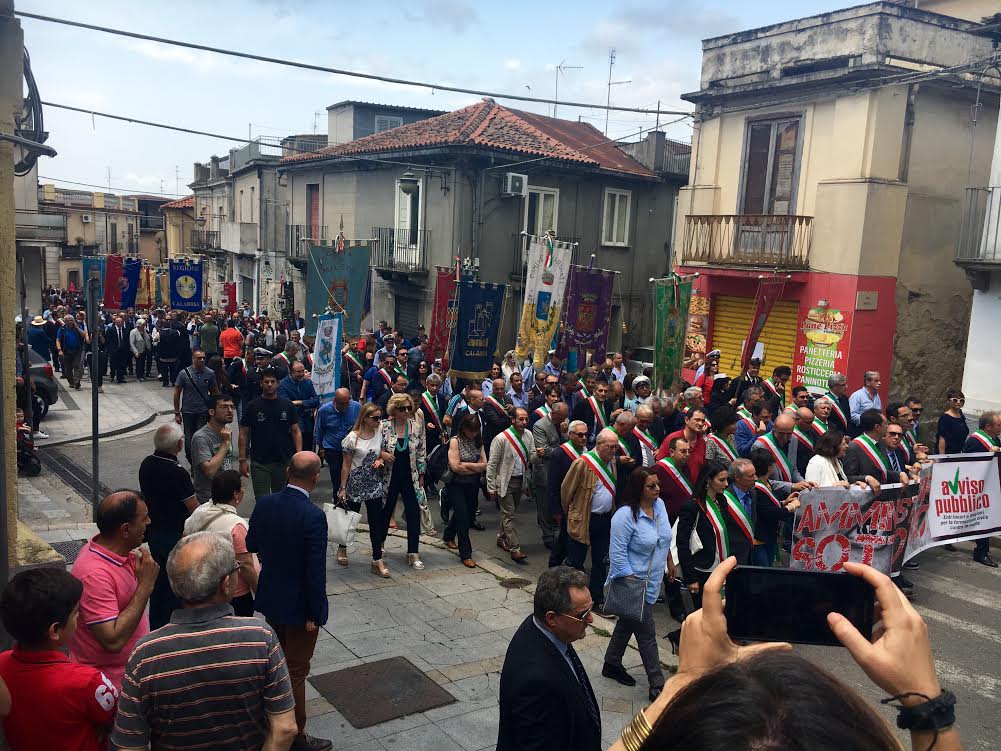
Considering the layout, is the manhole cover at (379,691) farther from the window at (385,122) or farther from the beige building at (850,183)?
the window at (385,122)

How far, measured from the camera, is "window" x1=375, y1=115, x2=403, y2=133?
33.5m

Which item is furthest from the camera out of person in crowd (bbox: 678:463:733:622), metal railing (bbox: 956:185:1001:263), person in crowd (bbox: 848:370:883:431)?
metal railing (bbox: 956:185:1001:263)

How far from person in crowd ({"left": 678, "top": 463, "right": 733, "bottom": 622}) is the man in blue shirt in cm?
455

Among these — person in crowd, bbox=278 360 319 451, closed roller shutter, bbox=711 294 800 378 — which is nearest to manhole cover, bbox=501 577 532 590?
person in crowd, bbox=278 360 319 451

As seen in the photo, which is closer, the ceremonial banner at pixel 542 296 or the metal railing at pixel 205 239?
the ceremonial banner at pixel 542 296

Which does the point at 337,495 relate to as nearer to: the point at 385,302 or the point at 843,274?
the point at 843,274

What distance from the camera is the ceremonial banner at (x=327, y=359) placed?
12.3m

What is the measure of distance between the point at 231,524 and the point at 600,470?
145 inches

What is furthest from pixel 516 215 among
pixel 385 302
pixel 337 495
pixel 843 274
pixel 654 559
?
pixel 654 559

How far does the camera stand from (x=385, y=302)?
88.2 feet

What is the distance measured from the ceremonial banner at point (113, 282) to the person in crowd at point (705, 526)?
18.6 meters

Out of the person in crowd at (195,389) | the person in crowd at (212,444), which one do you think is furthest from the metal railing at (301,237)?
the person in crowd at (212,444)

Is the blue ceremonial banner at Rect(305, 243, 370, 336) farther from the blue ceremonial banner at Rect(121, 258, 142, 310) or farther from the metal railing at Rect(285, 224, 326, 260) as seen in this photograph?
the metal railing at Rect(285, 224, 326, 260)

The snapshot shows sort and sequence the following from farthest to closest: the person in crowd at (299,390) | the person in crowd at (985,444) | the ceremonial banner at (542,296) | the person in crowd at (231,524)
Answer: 1. the ceremonial banner at (542,296)
2. the person in crowd at (299,390)
3. the person in crowd at (985,444)
4. the person in crowd at (231,524)
